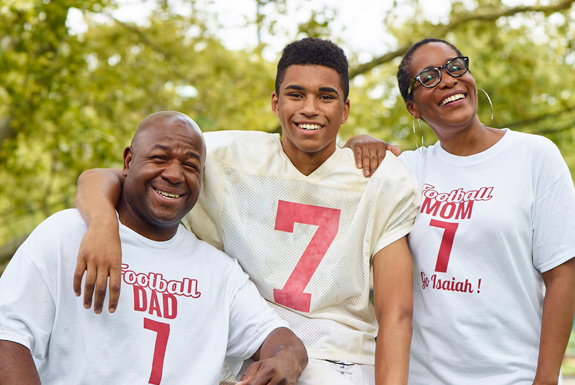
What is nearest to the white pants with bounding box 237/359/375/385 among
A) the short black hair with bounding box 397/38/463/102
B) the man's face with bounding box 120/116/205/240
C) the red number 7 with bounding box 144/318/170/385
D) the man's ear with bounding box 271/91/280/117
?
the red number 7 with bounding box 144/318/170/385

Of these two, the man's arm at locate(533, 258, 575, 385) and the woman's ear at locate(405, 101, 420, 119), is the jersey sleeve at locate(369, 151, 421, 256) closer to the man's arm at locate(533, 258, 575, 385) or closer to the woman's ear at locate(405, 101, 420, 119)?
the woman's ear at locate(405, 101, 420, 119)

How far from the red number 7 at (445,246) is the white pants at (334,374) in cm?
59

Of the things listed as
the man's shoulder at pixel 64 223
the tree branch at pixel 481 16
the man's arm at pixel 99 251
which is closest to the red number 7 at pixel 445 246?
the man's arm at pixel 99 251

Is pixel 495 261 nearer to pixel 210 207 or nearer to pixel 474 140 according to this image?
pixel 474 140

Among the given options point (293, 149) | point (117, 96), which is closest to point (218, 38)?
point (117, 96)

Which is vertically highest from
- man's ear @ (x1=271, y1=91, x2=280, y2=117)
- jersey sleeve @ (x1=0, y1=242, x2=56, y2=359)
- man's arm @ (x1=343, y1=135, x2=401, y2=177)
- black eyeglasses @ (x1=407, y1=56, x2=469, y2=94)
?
black eyeglasses @ (x1=407, y1=56, x2=469, y2=94)

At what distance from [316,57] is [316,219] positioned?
0.82 meters

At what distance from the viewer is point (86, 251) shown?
8.55ft

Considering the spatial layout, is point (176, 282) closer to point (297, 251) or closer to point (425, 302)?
point (297, 251)

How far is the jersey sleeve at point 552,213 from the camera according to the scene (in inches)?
117

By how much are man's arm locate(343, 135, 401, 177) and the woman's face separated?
0.93 feet

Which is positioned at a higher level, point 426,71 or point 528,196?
point 426,71

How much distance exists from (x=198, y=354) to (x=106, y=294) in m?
0.48

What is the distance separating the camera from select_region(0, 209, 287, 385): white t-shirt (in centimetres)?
256
